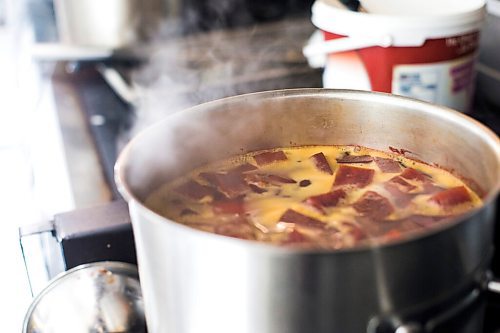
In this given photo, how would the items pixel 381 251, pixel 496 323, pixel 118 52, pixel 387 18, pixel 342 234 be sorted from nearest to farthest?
pixel 381 251 < pixel 342 234 < pixel 496 323 < pixel 387 18 < pixel 118 52

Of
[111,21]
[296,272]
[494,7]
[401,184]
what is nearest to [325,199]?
[401,184]

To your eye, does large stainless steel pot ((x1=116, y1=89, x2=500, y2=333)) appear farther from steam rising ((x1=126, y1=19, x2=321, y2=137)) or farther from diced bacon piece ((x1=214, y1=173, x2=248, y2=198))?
steam rising ((x1=126, y1=19, x2=321, y2=137))

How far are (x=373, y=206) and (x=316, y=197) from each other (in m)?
0.07

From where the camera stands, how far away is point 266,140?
857 millimetres

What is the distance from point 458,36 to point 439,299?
539mm

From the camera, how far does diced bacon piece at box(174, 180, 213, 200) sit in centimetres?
77

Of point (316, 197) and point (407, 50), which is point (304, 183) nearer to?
point (316, 197)

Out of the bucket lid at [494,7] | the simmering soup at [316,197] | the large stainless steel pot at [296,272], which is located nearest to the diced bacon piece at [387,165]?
the simmering soup at [316,197]

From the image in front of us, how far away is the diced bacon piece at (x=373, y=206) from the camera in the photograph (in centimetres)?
69

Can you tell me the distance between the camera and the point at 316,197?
727 mm

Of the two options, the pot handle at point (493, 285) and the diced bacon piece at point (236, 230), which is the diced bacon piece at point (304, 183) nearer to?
the diced bacon piece at point (236, 230)

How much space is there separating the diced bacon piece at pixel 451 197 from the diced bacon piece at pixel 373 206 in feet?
0.19

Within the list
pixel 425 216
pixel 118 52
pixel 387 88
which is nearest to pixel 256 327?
pixel 425 216

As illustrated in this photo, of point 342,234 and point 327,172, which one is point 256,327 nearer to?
point 342,234
